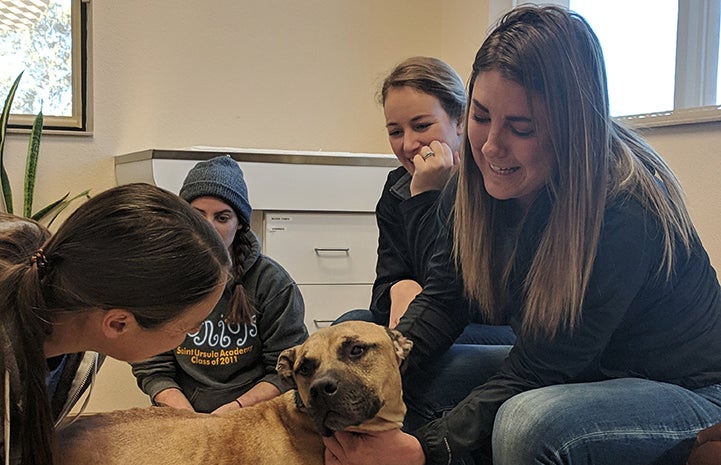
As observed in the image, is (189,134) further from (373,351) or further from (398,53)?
(373,351)

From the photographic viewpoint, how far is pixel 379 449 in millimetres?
1460

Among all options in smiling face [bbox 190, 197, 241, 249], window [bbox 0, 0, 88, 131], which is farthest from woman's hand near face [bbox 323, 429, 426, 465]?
window [bbox 0, 0, 88, 131]

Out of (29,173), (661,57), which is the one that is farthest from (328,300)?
(661,57)

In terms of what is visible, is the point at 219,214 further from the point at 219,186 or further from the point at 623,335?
the point at 623,335

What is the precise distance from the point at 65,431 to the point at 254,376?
75 centimetres

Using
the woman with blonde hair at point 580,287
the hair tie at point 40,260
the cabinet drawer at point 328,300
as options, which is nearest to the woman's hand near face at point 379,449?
the woman with blonde hair at point 580,287

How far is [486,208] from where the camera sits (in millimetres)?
1623

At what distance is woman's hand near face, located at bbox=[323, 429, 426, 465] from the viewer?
1.46m

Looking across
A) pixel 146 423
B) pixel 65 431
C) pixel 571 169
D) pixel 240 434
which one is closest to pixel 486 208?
pixel 571 169

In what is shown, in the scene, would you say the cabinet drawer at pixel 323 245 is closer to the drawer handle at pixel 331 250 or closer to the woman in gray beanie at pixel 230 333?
the drawer handle at pixel 331 250

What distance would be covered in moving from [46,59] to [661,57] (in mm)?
2605

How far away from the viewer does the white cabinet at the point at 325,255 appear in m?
3.07

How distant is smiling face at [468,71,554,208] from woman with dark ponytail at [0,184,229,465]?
22.7 inches

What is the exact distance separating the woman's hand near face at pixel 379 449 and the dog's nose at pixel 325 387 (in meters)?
0.13
